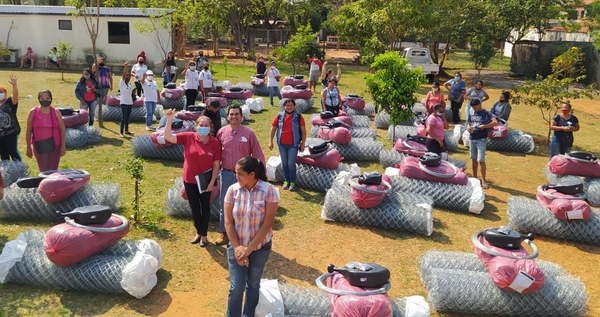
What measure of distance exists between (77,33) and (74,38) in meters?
0.31

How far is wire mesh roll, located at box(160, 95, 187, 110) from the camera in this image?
55.0 feet

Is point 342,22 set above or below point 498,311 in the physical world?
above

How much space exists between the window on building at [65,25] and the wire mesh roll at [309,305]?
25805 millimetres

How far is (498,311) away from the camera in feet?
18.6

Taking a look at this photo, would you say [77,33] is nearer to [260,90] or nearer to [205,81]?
[260,90]

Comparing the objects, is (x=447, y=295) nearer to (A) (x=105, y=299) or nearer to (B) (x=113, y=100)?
(A) (x=105, y=299)

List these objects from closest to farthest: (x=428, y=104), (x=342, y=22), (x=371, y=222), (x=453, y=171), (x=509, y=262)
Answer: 1. (x=509, y=262)
2. (x=371, y=222)
3. (x=453, y=171)
4. (x=428, y=104)
5. (x=342, y=22)

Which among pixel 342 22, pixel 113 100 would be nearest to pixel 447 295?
pixel 113 100

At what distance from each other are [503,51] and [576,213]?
1695 inches

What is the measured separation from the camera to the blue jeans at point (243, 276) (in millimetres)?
4728

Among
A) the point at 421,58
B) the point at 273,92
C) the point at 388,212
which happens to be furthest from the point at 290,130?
the point at 421,58

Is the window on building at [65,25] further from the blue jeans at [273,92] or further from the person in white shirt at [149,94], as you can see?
the person in white shirt at [149,94]

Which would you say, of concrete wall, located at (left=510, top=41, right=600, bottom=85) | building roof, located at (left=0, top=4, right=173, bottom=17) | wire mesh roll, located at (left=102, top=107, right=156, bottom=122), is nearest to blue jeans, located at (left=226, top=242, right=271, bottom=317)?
wire mesh roll, located at (left=102, top=107, right=156, bottom=122)

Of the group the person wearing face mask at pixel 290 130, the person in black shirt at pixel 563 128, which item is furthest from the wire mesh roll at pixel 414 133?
the person wearing face mask at pixel 290 130
